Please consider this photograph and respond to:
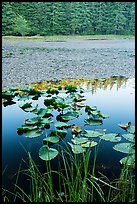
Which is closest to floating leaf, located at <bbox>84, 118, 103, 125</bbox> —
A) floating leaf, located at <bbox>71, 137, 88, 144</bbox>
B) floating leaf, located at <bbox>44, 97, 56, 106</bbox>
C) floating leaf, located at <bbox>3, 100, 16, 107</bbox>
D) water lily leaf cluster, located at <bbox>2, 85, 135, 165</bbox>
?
water lily leaf cluster, located at <bbox>2, 85, 135, 165</bbox>

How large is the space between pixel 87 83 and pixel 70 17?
16.4m

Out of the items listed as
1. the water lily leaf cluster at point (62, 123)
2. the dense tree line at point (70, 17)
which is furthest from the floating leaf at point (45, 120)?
the dense tree line at point (70, 17)

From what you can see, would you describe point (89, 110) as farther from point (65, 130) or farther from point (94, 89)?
point (94, 89)

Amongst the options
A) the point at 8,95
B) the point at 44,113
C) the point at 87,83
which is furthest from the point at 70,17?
the point at 44,113

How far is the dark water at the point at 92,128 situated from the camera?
1721 mm

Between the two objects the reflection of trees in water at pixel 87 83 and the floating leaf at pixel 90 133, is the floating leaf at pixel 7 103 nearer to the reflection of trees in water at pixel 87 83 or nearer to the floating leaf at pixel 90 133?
the reflection of trees in water at pixel 87 83

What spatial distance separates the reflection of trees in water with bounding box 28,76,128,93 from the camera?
154 inches

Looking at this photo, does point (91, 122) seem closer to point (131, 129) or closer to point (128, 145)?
point (131, 129)

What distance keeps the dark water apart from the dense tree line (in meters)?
14.1

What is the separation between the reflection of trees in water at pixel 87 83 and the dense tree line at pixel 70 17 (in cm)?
1318

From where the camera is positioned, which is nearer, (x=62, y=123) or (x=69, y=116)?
(x=62, y=123)

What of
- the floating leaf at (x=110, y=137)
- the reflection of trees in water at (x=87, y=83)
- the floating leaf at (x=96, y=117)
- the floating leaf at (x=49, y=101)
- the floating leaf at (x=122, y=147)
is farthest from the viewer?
the reflection of trees in water at (x=87, y=83)

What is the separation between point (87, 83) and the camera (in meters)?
4.20

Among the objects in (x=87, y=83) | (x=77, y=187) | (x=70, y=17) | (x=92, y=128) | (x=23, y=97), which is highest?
(x=70, y=17)
